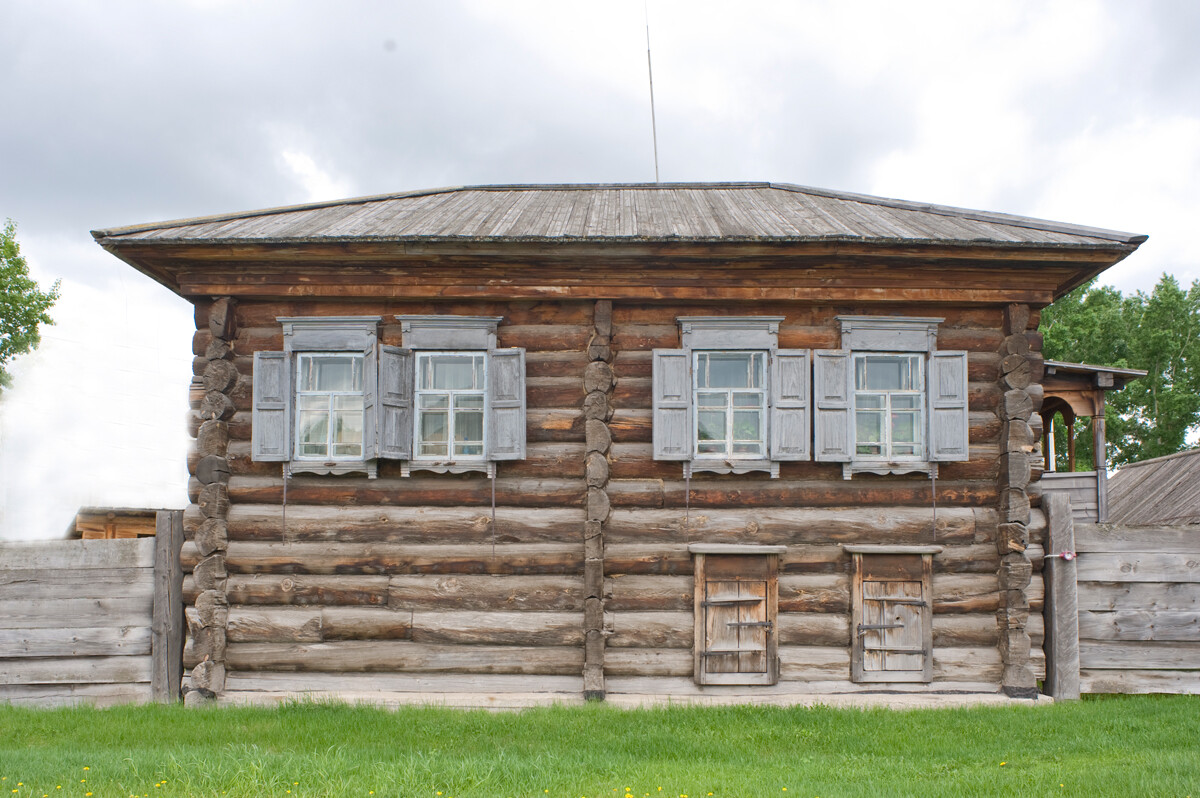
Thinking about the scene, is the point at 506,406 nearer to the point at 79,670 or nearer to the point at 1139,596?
→ the point at 79,670

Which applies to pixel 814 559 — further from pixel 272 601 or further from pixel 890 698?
pixel 272 601

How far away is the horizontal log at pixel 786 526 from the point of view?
8.55 metres

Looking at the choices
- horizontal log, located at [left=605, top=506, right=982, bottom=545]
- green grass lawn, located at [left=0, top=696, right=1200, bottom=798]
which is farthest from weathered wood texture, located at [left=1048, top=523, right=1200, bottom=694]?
horizontal log, located at [left=605, top=506, right=982, bottom=545]

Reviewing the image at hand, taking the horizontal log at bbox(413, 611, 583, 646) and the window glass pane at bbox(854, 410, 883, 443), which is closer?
the horizontal log at bbox(413, 611, 583, 646)

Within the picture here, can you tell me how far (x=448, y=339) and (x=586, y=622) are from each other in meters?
3.46

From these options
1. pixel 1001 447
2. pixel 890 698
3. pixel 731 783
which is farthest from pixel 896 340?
pixel 731 783

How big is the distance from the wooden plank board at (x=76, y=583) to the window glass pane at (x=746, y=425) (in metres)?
6.77

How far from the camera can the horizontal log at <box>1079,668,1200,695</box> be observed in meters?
8.76

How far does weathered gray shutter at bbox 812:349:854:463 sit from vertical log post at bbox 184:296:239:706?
6553 millimetres

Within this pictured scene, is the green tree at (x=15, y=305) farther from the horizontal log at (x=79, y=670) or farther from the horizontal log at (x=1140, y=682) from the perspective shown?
the horizontal log at (x=1140, y=682)

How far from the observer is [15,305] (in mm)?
27828

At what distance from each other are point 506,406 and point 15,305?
92.0 feet

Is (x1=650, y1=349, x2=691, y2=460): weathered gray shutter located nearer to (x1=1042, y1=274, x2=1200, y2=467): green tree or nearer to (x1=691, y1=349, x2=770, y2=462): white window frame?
(x1=691, y1=349, x2=770, y2=462): white window frame

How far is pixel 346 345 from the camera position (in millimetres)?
8672
